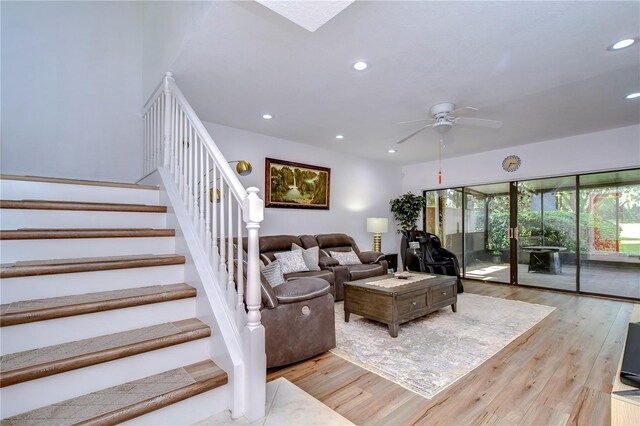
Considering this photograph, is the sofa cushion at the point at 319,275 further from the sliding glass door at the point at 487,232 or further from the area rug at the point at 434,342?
the sliding glass door at the point at 487,232

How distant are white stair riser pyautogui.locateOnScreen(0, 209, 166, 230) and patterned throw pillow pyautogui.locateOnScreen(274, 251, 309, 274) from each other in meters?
2.09

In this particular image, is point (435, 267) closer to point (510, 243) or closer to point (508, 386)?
point (510, 243)

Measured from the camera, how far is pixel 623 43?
2.38 m

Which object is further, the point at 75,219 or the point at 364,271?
the point at 364,271

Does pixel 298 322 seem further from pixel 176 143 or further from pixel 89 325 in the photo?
pixel 176 143

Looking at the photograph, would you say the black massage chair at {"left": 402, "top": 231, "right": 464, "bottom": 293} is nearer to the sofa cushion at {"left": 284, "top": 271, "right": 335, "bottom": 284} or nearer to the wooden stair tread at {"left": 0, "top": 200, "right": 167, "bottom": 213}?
the sofa cushion at {"left": 284, "top": 271, "right": 335, "bottom": 284}

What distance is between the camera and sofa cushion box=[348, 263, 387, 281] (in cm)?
458

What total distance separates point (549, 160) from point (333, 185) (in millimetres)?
3767

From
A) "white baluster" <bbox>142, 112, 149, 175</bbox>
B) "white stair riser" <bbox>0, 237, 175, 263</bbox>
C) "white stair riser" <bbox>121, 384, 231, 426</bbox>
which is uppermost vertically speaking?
"white baluster" <bbox>142, 112, 149, 175</bbox>

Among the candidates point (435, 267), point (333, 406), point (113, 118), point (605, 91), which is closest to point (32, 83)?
point (113, 118)

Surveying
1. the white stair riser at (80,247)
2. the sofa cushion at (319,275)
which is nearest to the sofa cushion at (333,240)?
the sofa cushion at (319,275)

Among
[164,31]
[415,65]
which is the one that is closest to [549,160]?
[415,65]

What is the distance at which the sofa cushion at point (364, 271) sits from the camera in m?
4.58

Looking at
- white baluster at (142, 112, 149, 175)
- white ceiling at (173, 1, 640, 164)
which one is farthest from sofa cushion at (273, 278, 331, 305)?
white baluster at (142, 112, 149, 175)
